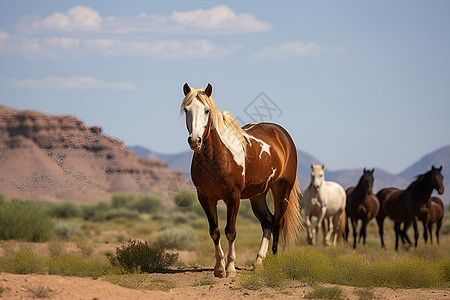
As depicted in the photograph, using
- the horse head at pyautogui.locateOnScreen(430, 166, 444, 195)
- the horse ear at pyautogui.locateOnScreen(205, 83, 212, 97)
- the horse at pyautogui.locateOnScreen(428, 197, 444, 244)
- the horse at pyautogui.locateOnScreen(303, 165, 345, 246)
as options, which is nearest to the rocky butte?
the horse ear at pyautogui.locateOnScreen(205, 83, 212, 97)

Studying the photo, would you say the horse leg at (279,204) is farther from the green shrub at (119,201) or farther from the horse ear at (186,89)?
the green shrub at (119,201)

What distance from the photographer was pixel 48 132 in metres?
16.6

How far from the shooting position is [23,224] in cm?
1873

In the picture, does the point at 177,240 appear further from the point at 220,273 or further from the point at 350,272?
the point at 350,272

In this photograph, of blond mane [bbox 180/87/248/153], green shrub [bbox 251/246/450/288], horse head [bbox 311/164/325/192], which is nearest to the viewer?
blond mane [bbox 180/87/248/153]

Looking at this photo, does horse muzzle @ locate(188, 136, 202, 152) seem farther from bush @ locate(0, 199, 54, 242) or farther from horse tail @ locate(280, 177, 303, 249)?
bush @ locate(0, 199, 54, 242)

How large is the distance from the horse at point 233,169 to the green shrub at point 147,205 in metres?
39.6

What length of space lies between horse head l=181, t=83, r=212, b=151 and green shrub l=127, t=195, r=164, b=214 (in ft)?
136

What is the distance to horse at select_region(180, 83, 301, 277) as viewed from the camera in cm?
884

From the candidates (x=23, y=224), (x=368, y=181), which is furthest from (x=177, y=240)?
(x=368, y=181)

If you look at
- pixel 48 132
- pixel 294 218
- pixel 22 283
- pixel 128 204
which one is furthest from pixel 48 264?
pixel 128 204

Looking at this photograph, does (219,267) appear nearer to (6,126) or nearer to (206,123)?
(206,123)

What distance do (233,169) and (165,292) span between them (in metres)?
2.35

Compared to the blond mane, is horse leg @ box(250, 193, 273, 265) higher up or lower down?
lower down
